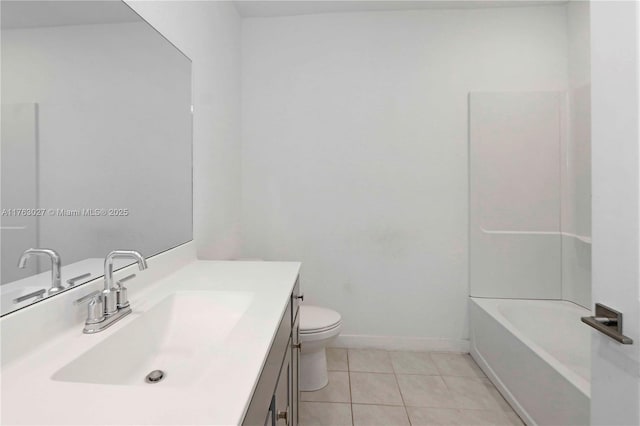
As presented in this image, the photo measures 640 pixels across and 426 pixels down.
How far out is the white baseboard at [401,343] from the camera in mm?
2492

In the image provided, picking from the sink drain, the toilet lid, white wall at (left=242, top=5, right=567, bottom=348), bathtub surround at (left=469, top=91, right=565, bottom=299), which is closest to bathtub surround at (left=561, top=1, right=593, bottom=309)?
bathtub surround at (left=469, top=91, right=565, bottom=299)

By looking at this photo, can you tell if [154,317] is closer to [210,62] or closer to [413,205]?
[210,62]

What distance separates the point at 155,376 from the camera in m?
0.88

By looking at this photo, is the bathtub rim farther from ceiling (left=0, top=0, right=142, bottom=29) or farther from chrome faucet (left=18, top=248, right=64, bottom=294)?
ceiling (left=0, top=0, right=142, bottom=29)

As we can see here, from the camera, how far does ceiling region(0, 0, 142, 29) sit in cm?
77

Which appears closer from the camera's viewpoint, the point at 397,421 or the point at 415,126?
the point at 397,421

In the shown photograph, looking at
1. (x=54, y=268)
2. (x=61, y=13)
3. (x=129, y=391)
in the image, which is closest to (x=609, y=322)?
(x=129, y=391)

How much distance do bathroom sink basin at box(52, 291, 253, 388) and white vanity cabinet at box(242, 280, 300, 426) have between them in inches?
5.2

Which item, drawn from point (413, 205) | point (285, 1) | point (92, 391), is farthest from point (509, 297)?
point (285, 1)

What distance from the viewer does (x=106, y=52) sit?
108 cm

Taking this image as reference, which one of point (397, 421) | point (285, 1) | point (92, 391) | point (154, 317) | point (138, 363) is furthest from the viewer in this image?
point (285, 1)

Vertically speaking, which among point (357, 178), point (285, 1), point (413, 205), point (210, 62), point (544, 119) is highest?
point (285, 1)

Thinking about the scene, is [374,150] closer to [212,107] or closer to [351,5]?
[351,5]

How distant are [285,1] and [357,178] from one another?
4.66 ft
